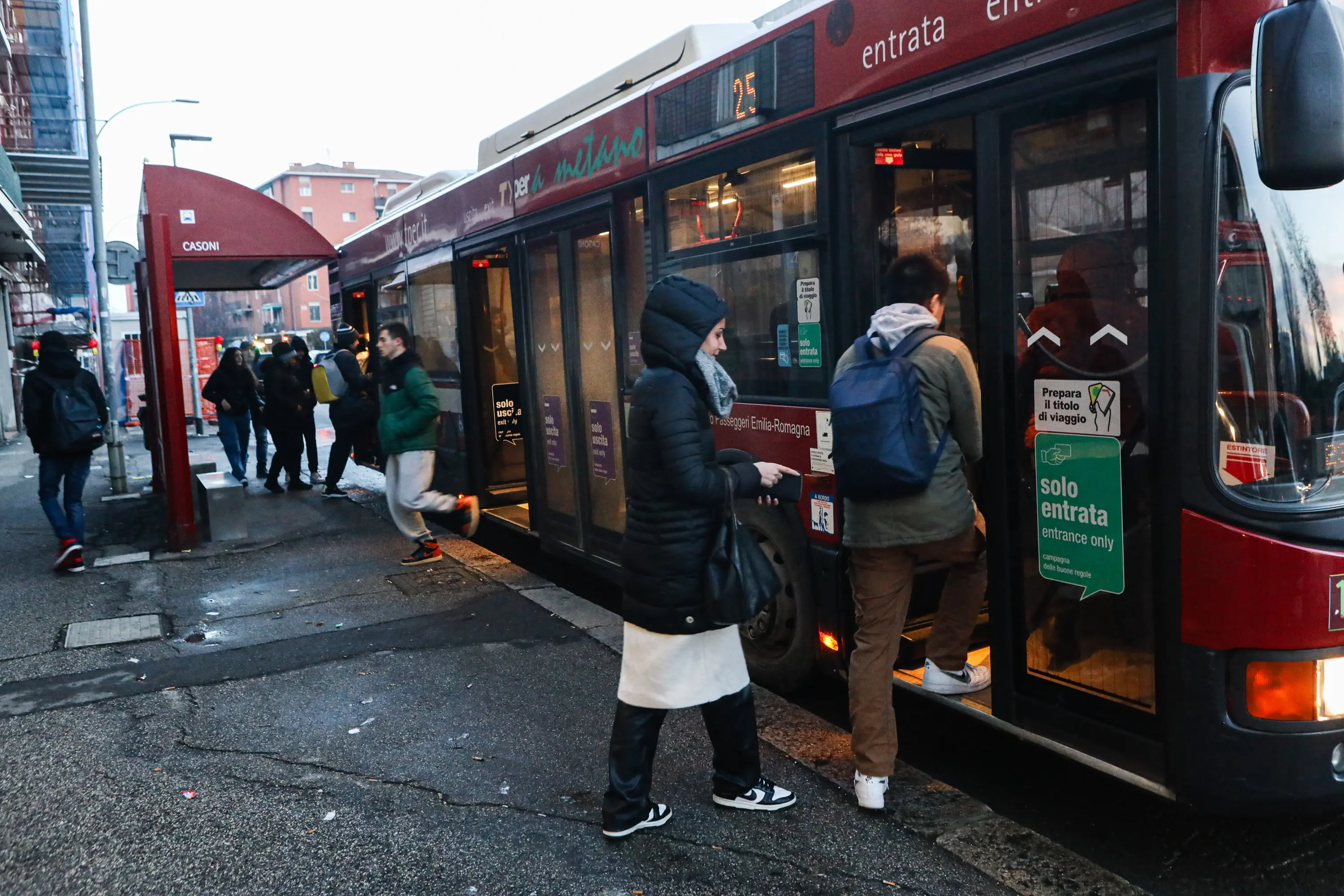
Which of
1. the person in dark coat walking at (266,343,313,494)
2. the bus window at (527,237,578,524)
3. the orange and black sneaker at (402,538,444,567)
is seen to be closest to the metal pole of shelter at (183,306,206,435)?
the person in dark coat walking at (266,343,313,494)

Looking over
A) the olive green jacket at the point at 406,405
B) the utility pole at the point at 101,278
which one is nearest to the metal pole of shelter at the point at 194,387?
the utility pole at the point at 101,278

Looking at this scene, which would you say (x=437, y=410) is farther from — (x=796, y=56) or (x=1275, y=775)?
(x=1275, y=775)

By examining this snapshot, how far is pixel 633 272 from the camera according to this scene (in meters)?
5.95

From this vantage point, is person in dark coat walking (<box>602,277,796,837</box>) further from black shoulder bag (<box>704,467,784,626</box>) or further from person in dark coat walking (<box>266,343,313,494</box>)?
person in dark coat walking (<box>266,343,313,494</box>)

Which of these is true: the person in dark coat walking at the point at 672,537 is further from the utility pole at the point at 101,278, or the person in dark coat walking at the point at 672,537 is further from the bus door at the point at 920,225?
the utility pole at the point at 101,278

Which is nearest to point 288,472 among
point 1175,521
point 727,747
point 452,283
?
point 452,283

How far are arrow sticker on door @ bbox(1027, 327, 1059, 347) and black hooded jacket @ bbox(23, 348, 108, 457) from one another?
24.8 feet

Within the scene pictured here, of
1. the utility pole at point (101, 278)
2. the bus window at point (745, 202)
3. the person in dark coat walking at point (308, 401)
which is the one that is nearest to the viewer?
the bus window at point (745, 202)

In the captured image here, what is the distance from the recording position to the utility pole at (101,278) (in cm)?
1359

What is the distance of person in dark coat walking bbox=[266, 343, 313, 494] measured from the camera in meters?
12.5

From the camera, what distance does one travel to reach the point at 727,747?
12.3ft

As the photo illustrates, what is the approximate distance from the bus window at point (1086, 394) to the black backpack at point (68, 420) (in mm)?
7421

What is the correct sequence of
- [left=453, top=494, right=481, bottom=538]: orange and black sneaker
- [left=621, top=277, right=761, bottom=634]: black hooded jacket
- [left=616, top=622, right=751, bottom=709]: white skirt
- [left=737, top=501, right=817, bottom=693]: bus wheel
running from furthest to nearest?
[left=453, top=494, right=481, bottom=538]: orange and black sneaker, [left=737, top=501, right=817, bottom=693]: bus wheel, [left=616, top=622, right=751, bottom=709]: white skirt, [left=621, top=277, right=761, bottom=634]: black hooded jacket

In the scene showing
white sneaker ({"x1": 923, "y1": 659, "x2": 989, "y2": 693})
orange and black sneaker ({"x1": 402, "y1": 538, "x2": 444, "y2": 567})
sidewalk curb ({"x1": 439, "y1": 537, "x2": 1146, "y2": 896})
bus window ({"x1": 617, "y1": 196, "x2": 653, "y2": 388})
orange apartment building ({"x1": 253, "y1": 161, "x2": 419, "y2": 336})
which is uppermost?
orange apartment building ({"x1": 253, "y1": 161, "x2": 419, "y2": 336})
